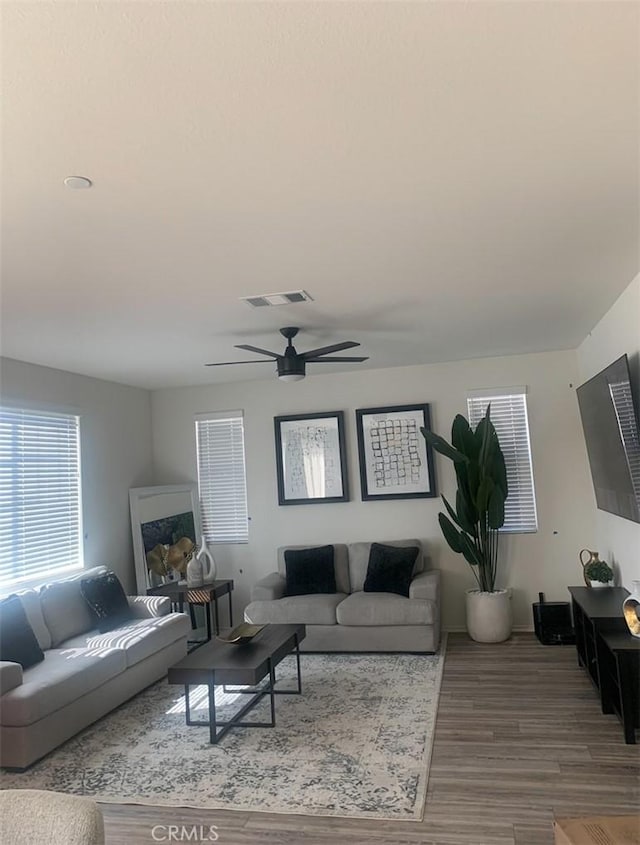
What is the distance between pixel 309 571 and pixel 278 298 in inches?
124

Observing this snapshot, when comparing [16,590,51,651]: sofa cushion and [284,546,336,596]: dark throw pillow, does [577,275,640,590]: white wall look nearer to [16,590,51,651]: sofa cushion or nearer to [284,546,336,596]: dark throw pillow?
[284,546,336,596]: dark throw pillow

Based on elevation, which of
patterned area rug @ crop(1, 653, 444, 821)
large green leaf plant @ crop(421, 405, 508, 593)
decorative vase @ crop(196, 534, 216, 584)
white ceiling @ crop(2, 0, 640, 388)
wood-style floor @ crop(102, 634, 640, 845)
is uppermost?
white ceiling @ crop(2, 0, 640, 388)

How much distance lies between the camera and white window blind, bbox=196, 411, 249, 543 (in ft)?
21.8

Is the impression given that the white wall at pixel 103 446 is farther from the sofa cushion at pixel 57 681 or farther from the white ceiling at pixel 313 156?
the sofa cushion at pixel 57 681

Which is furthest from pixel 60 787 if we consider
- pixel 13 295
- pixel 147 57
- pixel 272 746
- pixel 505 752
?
pixel 147 57

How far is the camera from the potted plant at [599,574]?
471 centimetres

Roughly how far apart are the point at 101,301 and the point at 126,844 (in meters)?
2.71

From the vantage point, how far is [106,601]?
4930 millimetres

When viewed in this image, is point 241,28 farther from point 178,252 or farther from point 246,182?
point 178,252

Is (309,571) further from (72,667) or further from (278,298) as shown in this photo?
(278,298)

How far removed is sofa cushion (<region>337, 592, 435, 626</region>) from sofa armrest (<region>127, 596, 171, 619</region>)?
5.00 ft

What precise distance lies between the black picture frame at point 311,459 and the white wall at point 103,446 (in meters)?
1.57

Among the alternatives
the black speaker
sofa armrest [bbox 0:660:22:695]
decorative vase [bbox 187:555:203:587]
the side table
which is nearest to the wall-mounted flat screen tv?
the black speaker

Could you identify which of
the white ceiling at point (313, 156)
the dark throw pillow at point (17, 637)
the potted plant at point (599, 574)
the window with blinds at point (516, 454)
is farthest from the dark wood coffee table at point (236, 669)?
the window with blinds at point (516, 454)
